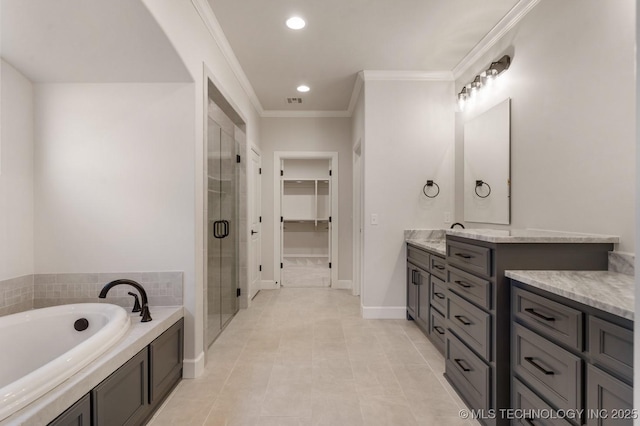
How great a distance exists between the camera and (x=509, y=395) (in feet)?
5.20

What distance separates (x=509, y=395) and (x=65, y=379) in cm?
203

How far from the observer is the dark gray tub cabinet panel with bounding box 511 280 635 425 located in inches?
38.8

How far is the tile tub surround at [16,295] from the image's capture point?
1.95 metres

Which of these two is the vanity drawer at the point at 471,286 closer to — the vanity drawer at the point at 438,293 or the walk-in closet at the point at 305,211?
the vanity drawer at the point at 438,293

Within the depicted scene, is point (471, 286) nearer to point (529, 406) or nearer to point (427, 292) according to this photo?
point (529, 406)

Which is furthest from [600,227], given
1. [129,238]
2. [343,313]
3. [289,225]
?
[289,225]

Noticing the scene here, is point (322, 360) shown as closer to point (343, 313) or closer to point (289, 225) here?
point (343, 313)

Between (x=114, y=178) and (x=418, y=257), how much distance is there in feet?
8.85

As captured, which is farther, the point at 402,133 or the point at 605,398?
the point at 402,133

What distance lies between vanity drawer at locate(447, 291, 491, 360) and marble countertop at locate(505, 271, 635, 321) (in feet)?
1.10

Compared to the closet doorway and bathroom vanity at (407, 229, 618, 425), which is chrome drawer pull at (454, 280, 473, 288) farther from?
the closet doorway

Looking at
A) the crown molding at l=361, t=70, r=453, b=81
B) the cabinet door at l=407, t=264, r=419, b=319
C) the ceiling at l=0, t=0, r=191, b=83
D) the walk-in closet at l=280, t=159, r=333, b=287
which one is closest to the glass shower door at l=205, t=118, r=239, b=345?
the ceiling at l=0, t=0, r=191, b=83

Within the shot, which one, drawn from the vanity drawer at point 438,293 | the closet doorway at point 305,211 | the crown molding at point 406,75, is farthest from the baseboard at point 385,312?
the closet doorway at point 305,211

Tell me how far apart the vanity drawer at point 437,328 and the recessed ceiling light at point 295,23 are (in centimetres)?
269
